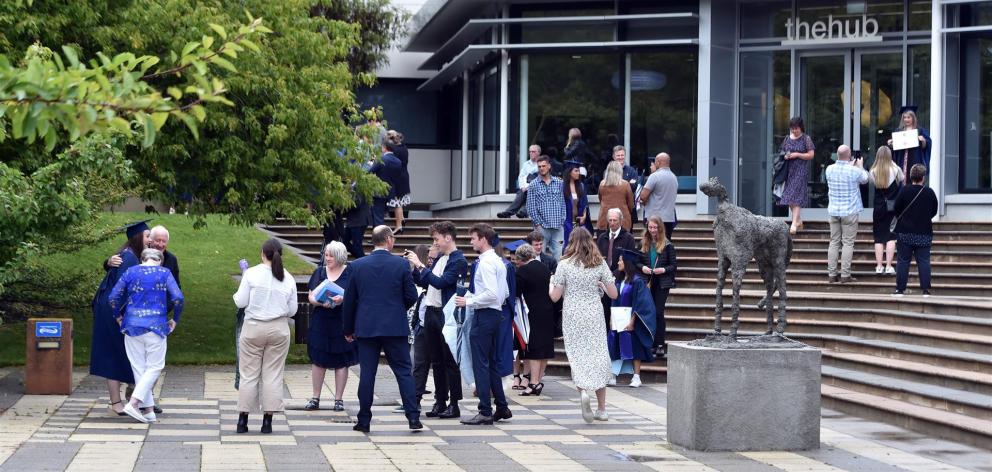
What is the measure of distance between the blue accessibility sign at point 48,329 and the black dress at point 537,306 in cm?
477

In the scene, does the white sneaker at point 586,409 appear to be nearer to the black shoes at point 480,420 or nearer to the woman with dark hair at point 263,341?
the black shoes at point 480,420

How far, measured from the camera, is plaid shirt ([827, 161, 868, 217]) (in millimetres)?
20031

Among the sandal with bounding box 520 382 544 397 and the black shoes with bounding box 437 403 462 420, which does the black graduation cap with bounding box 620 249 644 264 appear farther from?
the black shoes with bounding box 437 403 462 420

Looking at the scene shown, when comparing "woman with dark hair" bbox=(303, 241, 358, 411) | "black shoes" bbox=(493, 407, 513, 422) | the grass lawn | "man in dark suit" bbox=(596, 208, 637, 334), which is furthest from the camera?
the grass lawn

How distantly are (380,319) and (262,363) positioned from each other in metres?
1.08

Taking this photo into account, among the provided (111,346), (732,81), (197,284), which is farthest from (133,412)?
(732,81)

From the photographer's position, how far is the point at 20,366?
18.2 metres

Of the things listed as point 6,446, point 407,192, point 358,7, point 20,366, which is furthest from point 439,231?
point 358,7

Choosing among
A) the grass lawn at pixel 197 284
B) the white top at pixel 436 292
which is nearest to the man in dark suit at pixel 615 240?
the white top at pixel 436 292

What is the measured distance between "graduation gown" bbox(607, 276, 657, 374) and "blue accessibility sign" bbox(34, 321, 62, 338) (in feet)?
19.7

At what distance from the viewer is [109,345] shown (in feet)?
45.1

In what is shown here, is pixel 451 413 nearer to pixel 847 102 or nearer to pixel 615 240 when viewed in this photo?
pixel 615 240

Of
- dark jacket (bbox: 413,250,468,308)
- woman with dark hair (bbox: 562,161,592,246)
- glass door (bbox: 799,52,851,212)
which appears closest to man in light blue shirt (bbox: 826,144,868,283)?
woman with dark hair (bbox: 562,161,592,246)

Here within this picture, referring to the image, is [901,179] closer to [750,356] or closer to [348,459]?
[750,356]
